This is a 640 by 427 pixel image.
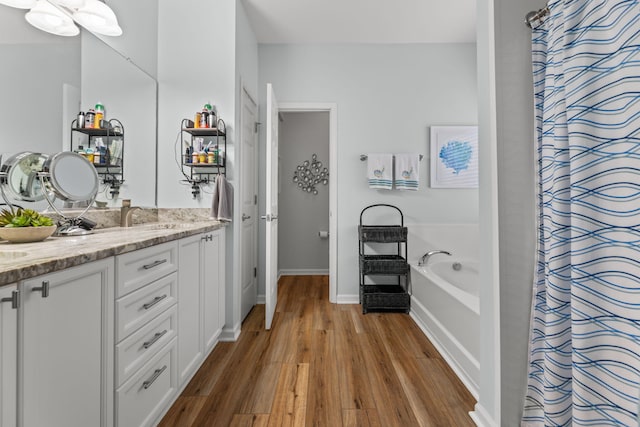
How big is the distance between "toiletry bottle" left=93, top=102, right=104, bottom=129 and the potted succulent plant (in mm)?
761

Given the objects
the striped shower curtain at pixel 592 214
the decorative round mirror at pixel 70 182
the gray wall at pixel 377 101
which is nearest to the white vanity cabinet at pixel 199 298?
the decorative round mirror at pixel 70 182

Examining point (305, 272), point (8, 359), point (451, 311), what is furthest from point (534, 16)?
point (305, 272)

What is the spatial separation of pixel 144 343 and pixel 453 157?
10.6 ft

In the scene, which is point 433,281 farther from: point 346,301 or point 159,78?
point 159,78

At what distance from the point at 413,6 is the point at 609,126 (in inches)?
95.1

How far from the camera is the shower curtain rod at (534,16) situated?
3.80 feet

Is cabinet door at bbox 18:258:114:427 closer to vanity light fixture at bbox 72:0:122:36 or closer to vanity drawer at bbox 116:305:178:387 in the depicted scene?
vanity drawer at bbox 116:305:178:387

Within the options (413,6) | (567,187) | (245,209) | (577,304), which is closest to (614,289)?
(577,304)

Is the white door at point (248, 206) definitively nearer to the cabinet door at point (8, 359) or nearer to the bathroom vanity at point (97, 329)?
the bathroom vanity at point (97, 329)

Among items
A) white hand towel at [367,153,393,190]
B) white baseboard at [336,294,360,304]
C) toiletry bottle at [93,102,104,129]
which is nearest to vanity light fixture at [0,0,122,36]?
toiletry bottle at [93,102,104,129]

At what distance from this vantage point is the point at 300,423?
1.44 m

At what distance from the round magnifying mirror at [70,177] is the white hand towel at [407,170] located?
2619mm

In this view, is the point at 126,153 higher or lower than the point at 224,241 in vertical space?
higher

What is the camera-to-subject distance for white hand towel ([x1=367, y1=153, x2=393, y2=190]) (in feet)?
10.6
